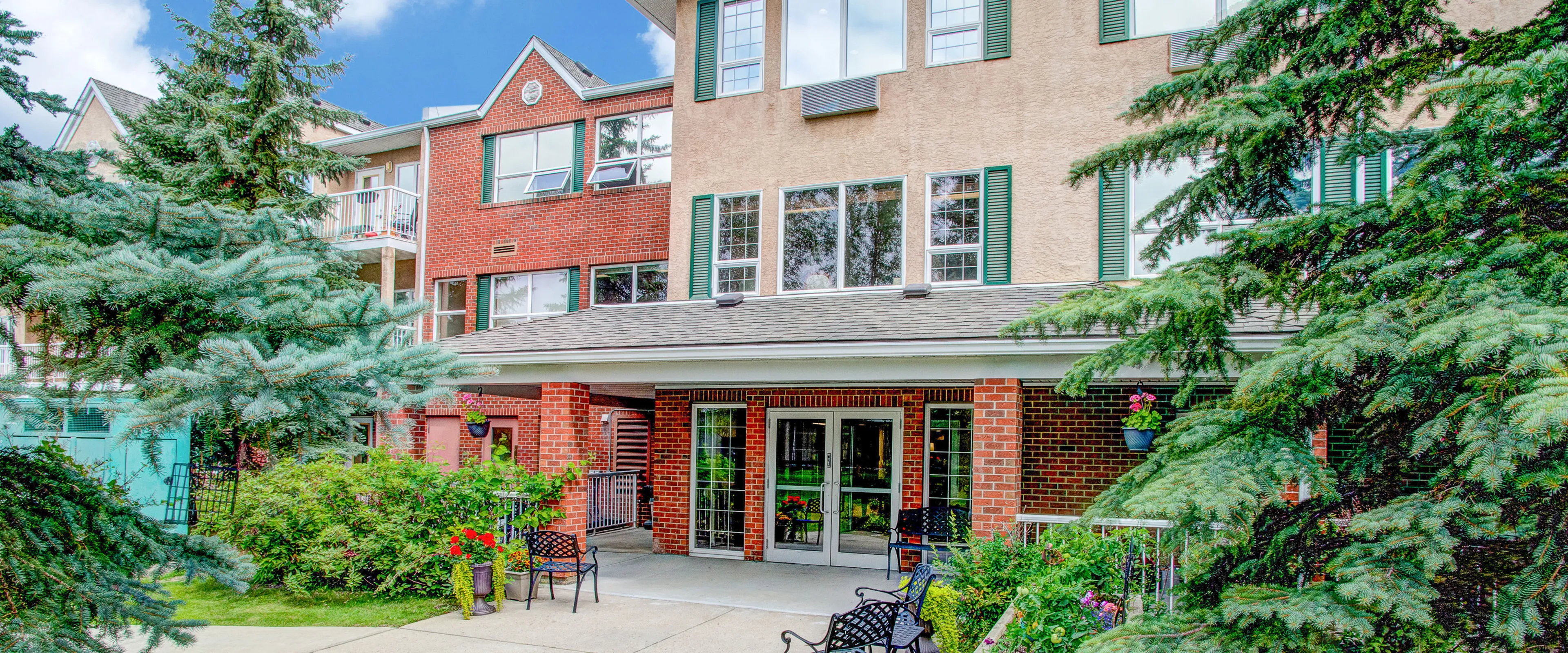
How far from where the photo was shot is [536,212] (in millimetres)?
16547

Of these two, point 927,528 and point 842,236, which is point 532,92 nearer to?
point 842,236

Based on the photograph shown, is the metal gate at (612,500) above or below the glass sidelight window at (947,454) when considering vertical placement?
below

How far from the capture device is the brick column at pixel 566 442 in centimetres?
1062

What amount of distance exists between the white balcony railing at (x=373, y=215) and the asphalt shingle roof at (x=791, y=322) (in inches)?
237

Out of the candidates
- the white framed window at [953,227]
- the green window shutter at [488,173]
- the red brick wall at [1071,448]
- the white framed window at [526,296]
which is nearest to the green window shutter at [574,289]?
the white framed window at [526,296]

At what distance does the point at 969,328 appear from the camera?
8938 mm

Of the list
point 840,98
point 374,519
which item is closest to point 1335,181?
point 840,98

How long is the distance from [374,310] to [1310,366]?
3730 mm

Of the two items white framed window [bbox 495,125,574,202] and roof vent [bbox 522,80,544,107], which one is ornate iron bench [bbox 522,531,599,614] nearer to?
white framed window [bbox 495,125,574,202]

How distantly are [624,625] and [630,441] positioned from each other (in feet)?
28.8

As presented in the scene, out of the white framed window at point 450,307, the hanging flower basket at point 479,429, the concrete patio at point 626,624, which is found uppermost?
the white framed window at point 450,307

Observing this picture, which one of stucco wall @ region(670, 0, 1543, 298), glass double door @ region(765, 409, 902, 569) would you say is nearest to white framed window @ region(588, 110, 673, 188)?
stucco wall @ region(670, 0, 1543, 298)

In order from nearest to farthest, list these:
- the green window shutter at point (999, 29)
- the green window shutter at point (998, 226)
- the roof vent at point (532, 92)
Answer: the green window shutter at point (998, 226), the green window shutter at point (999, 29), the roof vent at point (532, 92)

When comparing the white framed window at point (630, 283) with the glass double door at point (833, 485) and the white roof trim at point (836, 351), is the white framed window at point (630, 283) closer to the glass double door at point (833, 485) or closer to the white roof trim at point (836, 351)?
the glass double door at point (833, 485)
